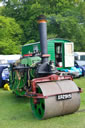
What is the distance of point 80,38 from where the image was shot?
23.8m

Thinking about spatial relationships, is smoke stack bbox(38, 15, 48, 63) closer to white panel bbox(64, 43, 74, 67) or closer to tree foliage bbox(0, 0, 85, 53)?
white panel bbox(64, 43, 74, 67)

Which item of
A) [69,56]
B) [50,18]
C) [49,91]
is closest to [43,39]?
[49,91]

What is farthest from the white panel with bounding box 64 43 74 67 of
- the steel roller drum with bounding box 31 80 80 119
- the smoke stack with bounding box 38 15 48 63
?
the steel roller drum with bounding box 31 80 80 119

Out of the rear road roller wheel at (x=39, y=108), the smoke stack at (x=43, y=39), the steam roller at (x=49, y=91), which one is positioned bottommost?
the rear road roller wheel at (x=39, y=108)

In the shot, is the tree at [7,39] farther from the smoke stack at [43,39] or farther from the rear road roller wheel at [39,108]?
the rear road roller wheel at [39,108]

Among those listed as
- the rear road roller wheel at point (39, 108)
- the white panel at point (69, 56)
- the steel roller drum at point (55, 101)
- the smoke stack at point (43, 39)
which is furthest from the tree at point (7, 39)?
the steel roller drum at point (55, 101)

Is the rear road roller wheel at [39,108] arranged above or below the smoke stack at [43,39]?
below

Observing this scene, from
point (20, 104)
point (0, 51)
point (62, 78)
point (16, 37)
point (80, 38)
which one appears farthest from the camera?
point (80, 38)

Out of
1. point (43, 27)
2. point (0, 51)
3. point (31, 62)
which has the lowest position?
point (0, 51)

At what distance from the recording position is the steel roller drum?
390cm

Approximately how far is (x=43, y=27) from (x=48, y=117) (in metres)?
2.09

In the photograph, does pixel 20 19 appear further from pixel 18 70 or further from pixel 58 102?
pixel 58 102

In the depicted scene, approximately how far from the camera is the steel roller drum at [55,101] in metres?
3.90

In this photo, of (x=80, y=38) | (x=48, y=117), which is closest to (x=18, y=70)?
(x=48, y=117)
